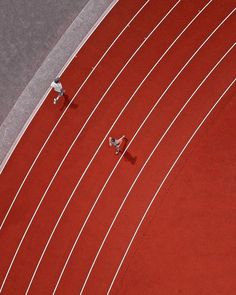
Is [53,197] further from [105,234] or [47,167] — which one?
[105,234]

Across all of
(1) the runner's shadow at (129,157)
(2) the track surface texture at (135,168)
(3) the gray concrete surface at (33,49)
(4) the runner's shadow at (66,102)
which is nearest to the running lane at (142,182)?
(2) the track surface texture at (135,168)

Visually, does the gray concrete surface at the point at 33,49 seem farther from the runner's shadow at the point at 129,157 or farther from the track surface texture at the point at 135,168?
the runner's shadow at the point at 129,157

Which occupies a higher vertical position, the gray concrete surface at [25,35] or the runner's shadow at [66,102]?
the gray concrete surface at [25,35]

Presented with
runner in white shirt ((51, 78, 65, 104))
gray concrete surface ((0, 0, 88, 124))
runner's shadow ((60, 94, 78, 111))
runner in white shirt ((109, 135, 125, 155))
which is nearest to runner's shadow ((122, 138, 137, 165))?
runner in white shirt ((109, 135, 125, 155))

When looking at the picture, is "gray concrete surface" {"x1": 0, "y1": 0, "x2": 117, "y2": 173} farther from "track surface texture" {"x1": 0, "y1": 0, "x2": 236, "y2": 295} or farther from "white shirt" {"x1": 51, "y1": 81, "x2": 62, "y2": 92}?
"white shirt" {"x1": 51, "y1": 81, "x2": 62, "y2": 92}

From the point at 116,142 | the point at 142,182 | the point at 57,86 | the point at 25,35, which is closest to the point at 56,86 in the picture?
the point at 57,86

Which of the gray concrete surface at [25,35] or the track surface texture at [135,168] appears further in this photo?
the gray concrete surface at [25,35]

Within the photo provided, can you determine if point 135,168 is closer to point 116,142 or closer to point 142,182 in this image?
point 142,182
